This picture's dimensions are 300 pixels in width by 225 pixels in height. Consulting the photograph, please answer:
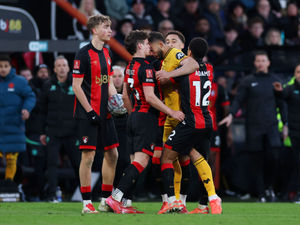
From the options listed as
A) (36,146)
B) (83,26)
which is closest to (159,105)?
(36,146)

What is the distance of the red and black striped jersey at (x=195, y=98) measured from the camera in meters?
8.79

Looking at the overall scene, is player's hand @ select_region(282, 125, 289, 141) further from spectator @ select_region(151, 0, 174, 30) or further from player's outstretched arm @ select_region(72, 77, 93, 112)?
player's outstretched arm @ select_region(72, 77, 93, 112)

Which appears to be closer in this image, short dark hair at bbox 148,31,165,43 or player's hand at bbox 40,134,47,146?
short dark hair at bbox 148,31,165,43

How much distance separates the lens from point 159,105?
28.3 feet

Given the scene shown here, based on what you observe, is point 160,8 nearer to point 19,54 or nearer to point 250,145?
point 19,54

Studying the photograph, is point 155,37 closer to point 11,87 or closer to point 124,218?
point 124,218

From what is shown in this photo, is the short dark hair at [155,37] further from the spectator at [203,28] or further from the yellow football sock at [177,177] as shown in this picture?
the spectator at [203,28]

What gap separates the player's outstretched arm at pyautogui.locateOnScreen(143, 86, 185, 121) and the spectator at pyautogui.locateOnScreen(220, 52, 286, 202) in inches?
169

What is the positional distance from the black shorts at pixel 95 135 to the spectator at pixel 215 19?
8109mm

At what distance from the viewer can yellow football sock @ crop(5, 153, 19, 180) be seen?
1222 cm

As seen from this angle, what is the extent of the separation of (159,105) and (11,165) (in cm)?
435

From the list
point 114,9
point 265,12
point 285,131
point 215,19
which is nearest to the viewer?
point 285,131

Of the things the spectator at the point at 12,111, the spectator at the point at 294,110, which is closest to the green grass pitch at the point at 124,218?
the spectator at the point at 12,111

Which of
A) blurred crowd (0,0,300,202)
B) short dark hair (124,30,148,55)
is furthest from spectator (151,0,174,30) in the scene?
short dark hair (124,30,148,55)
